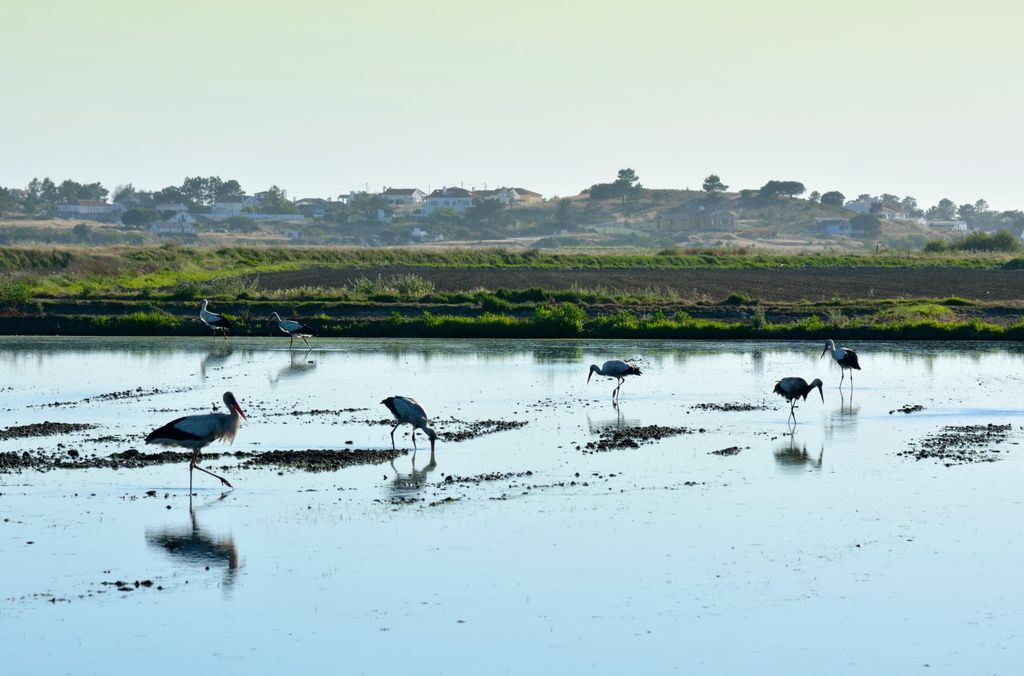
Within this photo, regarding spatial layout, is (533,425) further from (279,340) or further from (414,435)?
(279,340)

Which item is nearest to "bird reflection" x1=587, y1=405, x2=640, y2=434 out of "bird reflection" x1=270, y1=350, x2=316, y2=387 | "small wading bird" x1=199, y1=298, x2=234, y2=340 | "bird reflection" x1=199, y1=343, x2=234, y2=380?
"bird reflection" x1=270, y1=350, x2=316, y2=387

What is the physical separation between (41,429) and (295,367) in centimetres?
1047

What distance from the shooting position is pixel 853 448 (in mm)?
18344

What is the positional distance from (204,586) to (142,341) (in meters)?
25.6

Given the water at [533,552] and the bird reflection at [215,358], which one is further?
the bird reflection at [215,358]

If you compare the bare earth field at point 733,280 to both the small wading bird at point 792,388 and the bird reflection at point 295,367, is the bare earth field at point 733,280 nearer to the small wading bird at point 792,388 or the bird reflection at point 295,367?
the bird reflection at point 295,367

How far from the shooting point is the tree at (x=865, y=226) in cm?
18568

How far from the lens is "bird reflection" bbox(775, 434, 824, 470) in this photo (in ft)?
55.8

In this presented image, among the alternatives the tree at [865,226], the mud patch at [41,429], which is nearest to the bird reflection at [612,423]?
the mud patch at [41,429]

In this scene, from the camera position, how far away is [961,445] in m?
18.3

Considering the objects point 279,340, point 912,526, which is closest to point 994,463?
point 912,526

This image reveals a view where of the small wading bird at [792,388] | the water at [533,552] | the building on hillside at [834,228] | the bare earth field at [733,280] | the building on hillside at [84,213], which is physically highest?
the building on hillside at [84,213]

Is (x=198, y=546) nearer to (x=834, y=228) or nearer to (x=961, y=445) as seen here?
(x=961, y=445)

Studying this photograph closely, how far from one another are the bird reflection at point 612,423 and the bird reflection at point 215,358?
30.5 feet
